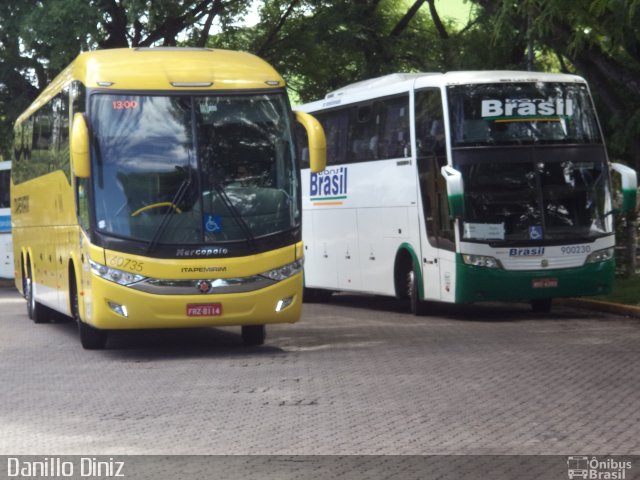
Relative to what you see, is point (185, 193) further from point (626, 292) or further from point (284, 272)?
point (626, 292)

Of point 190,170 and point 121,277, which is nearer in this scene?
point 121,277

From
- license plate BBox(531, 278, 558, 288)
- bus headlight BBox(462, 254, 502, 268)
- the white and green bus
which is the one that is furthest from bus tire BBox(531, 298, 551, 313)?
bus headlight BBox(462, 254, 502, 268)

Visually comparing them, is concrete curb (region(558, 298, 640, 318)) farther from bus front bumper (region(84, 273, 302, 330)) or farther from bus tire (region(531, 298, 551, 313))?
bus front bumper (region(84, 273, 302, 330))

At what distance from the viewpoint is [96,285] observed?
1647cm

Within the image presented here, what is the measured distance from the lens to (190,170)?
16.7m

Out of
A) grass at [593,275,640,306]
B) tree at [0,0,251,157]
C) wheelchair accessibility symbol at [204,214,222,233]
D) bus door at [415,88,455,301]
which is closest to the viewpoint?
wheelchair accessibility symbol at [204,214,222,233]

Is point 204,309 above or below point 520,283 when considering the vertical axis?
above

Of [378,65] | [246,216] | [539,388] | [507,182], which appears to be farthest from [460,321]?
[378,65]

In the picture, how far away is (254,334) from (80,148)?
3.29 metres

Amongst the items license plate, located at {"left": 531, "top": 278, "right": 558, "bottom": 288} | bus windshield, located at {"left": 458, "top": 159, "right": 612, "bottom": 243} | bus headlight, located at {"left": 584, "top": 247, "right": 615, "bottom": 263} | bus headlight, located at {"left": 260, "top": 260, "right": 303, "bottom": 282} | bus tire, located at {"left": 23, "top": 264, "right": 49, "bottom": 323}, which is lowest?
bus tire, located at {"left": 23, "top": 264, "right": 49, "bottom": 323}

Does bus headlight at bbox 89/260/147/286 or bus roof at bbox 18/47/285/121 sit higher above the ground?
bus roof at bbox 18/47/285/121

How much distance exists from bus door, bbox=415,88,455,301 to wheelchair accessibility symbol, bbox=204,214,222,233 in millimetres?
5451

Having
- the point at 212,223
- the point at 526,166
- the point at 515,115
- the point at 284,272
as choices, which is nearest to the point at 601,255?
the point at 526,166

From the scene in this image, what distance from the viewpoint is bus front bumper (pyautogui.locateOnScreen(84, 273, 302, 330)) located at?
1634 cm
